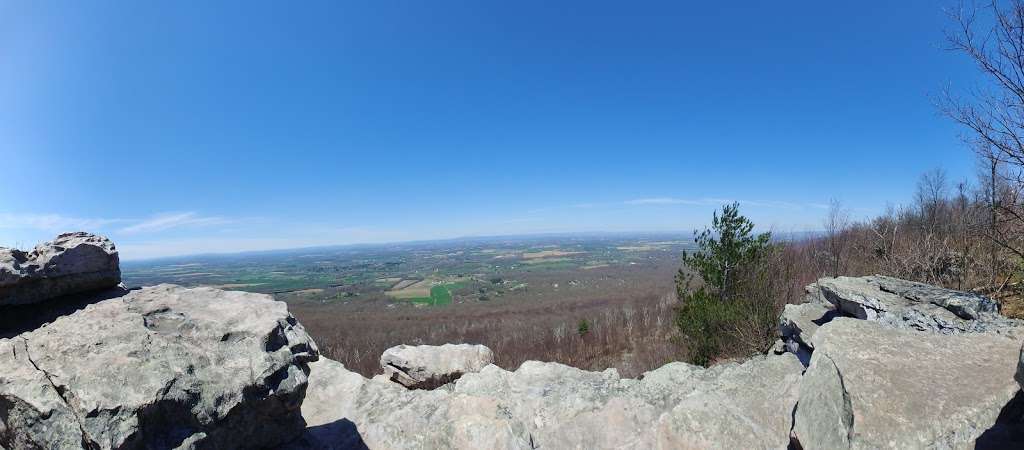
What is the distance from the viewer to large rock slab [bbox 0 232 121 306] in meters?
4.90

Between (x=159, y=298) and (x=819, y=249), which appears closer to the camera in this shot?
(x=159, y=298)

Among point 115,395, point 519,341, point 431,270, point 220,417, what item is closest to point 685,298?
point 220,417

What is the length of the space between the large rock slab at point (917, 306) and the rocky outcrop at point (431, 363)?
940cm

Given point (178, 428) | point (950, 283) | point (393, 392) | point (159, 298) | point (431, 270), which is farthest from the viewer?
point (431, 270)

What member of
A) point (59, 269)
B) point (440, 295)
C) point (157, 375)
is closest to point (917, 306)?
point (157, 375)

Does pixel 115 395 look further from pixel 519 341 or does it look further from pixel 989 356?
pixel 519 341

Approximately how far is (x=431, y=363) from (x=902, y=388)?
10.2 meters

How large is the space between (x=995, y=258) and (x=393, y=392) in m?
16.5

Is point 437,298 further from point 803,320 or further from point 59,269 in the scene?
point 59,269

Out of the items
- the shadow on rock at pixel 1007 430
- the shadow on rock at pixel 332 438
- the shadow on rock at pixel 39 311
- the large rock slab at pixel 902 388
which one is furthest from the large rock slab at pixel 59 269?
the shadow on rock at pixel 1007 430

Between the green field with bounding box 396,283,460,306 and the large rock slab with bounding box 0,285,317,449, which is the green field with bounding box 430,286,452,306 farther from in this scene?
the large rock slab with bounding box 0,285,317,449

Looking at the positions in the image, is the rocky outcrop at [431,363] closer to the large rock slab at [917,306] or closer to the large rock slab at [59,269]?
the large rock slab at [59,269]

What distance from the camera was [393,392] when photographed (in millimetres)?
8312

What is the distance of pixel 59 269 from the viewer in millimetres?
5266
